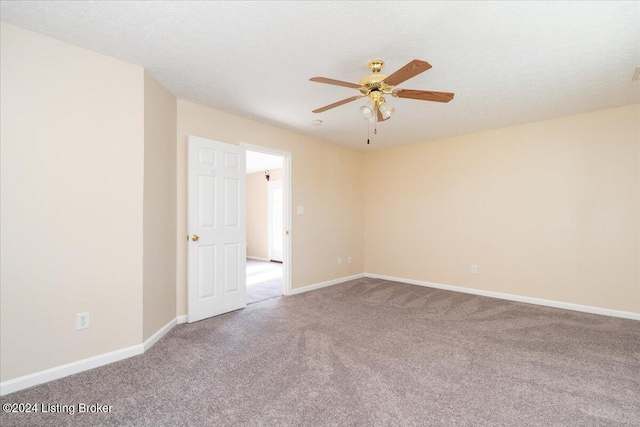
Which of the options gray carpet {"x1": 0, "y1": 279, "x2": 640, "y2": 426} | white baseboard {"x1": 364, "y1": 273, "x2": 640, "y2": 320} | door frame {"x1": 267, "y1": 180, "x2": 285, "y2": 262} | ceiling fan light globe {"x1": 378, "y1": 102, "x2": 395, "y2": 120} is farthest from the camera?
door frame {"x1": 267, "y1": 180, "x2": 285, "y2": 262}

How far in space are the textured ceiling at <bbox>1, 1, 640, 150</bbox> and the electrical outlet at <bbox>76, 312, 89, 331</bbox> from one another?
6.85 ft

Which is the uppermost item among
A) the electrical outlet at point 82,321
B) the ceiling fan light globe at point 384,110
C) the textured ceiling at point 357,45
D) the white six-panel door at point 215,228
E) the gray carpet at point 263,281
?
the textured ceiling at point 357,45

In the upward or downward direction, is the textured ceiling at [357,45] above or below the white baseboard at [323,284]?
above

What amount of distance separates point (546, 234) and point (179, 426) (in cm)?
458

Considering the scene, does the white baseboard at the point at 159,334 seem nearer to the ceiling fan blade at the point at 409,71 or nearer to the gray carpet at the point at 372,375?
the gray carpet at the point at 372,375

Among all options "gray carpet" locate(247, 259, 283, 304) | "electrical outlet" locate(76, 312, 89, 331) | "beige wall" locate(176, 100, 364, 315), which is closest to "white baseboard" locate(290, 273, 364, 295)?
"beige wall" locate(176, 100, 364, 315)

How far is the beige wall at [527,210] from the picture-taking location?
356 centimetres

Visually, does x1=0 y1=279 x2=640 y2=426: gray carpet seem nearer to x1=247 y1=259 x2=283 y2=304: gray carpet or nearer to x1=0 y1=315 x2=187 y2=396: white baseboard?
x1=0 y1=315 x2=187 y2=396: white baseboard

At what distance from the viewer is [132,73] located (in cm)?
260

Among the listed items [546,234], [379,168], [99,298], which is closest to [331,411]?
[99,298]

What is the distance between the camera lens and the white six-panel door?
A: 3400 millimetres

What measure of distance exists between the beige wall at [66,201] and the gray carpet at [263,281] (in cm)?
199

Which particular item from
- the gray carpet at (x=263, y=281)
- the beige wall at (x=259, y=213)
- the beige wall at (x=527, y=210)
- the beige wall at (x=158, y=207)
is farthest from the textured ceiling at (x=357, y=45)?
the beige wall at (x=259, y=213)

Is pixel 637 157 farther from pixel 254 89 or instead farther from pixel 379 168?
pixel 254 89
